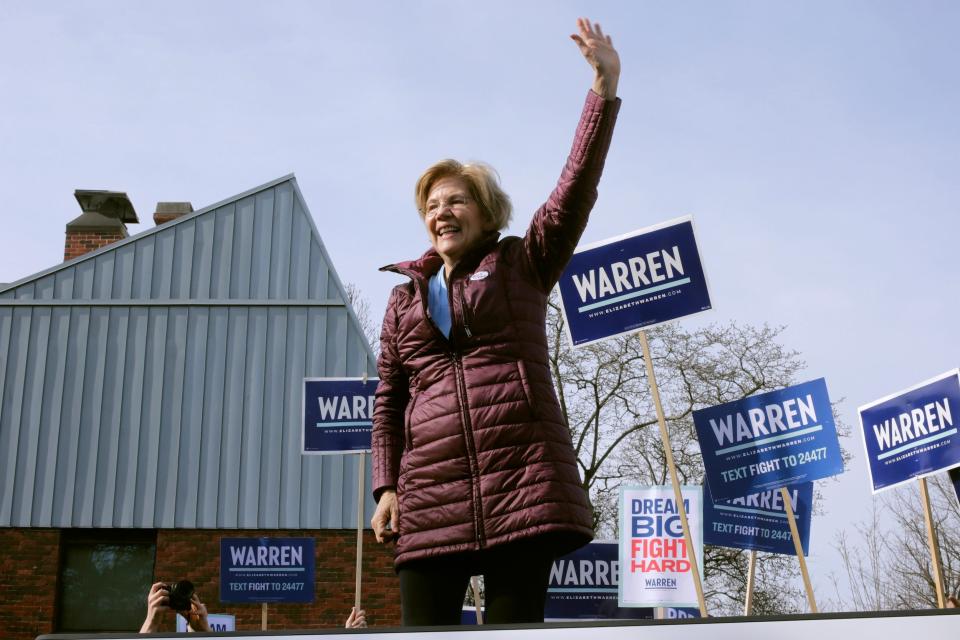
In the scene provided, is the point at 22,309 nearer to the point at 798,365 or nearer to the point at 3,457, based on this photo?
the point at 3,457

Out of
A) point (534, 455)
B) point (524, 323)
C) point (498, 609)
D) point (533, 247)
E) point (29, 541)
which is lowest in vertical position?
point (498, 609)

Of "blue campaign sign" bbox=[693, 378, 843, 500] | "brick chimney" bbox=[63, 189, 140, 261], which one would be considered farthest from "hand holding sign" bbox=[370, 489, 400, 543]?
"brick chimney" bbox=[63, 189, 140, 261]

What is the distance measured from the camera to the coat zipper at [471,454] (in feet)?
8.89

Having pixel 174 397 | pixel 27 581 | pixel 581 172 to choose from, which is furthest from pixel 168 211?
pixel 581 172

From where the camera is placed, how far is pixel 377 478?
119 inches

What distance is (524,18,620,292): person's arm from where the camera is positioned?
2898 mm

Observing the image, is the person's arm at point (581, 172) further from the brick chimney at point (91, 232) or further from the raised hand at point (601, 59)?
the brick chimney at point (91, 232)

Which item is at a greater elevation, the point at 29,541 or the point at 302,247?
the point at 302,247

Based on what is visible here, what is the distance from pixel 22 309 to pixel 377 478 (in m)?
15.6

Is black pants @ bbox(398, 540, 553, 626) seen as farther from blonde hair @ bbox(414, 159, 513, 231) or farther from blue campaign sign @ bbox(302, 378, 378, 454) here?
blue campaign sign @ bbox(302, 378, 378, 454)

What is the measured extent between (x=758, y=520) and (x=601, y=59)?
6281 mm

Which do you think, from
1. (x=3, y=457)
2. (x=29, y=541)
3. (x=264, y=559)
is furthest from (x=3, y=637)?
(x=264, y=559)

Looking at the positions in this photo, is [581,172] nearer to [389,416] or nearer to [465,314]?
[465,314]

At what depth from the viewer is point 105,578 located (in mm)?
15992
